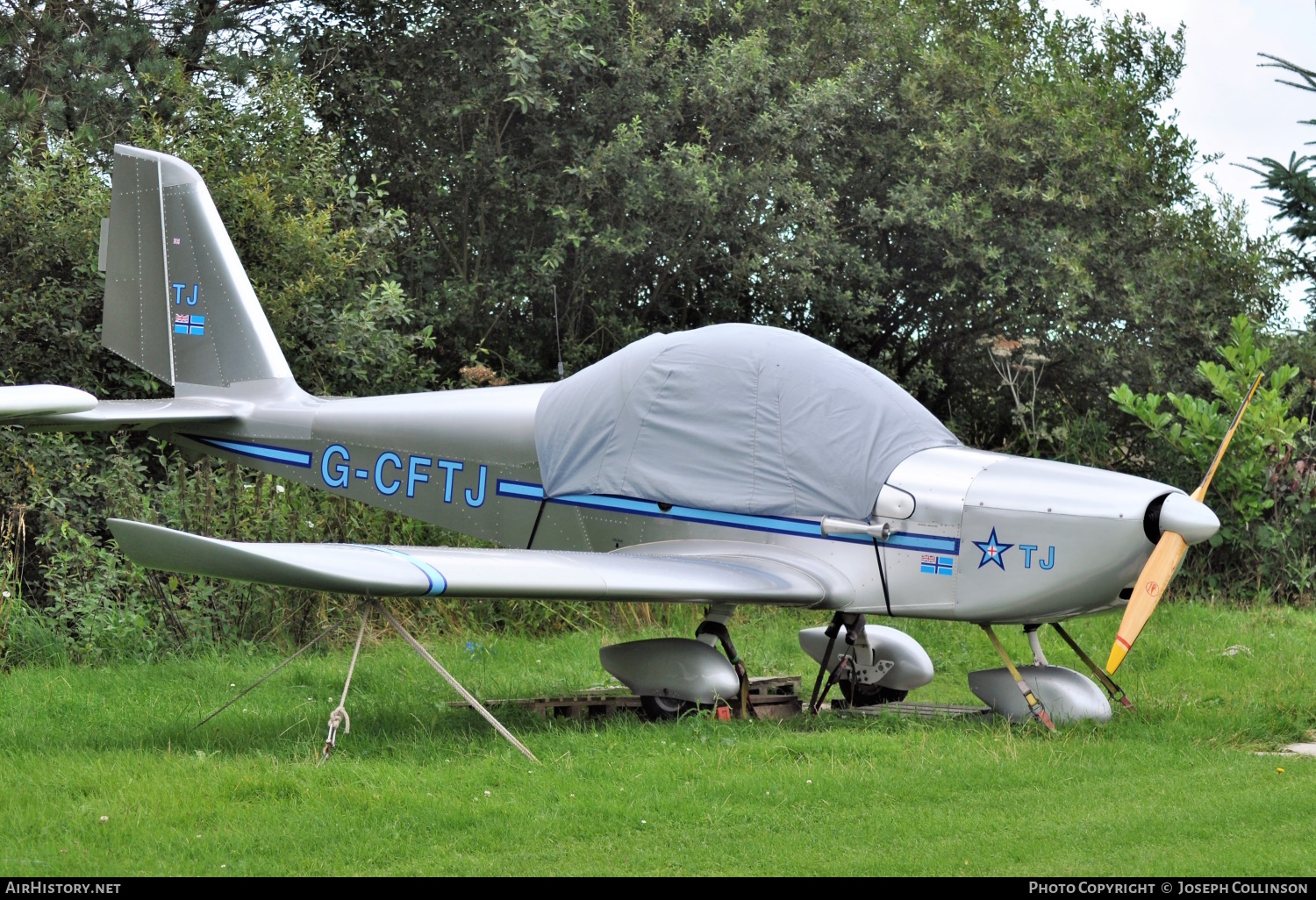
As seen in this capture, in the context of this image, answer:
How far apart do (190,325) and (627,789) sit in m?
5.95

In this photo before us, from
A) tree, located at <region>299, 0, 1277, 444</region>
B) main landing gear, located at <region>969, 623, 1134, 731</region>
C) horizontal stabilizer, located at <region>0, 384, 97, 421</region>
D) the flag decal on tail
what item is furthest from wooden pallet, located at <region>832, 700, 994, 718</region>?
tree, located at <region>299, 0, 1277, 444</region>

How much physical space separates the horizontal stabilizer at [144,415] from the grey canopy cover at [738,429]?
261 centimetres

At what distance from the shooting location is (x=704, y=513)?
306 inches

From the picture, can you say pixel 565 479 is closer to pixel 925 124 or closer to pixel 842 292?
pixel 842 292

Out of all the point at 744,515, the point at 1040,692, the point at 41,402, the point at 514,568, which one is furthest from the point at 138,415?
the point at 1040,692

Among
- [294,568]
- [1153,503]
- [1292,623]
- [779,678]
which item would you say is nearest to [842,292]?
[1292,623]

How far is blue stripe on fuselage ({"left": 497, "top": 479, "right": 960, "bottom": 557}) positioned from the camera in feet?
23.7

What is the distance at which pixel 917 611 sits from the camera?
7.28m

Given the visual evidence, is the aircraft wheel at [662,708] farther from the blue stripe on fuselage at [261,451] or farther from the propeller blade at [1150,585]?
the blue stripe on fuselage at [261,451]

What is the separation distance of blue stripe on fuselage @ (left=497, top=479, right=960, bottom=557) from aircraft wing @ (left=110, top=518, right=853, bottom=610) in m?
0.13

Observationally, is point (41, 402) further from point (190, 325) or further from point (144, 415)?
point (190, 325)

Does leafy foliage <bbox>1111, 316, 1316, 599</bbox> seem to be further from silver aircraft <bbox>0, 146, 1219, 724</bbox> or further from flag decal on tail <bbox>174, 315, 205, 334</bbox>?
flag decal on tail <bbox>174, 315, 205, 334</bbox>

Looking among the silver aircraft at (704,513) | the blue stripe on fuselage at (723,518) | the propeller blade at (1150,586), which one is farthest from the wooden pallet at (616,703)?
the propeller blade at (1150,586)

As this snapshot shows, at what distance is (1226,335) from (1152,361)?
982mm
